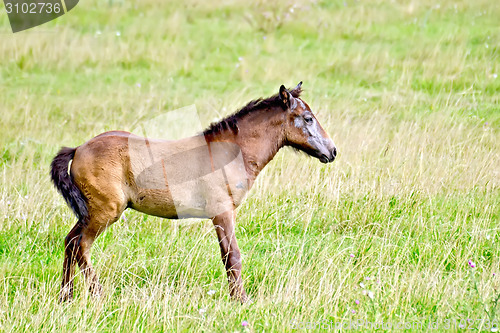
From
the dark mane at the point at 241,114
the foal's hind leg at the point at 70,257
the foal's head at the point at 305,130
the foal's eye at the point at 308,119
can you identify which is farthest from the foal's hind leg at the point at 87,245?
the foal's eye at the point at 308,119

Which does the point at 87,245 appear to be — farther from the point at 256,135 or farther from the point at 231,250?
the point at 256,135

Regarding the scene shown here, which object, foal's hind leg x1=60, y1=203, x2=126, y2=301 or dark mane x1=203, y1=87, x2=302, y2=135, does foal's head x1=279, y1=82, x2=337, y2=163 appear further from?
foal's hind leg x1=60, y1=203, x2=126, y2=301

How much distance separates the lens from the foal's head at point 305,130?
17.4ft

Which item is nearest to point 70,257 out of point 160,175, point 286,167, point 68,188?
point 68,188

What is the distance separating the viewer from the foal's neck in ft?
17.5

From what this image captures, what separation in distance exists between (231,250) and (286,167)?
2.92 metres

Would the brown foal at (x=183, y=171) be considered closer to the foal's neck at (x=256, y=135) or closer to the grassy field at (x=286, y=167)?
the foal's neck at (x=256, y=135)

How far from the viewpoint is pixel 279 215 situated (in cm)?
674

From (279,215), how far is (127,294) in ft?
7.45

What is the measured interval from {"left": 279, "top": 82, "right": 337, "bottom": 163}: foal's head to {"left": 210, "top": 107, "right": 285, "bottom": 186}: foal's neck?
2.6 inches

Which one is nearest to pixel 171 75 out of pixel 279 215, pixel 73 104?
pixel 73 104

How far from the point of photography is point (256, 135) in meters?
5.35

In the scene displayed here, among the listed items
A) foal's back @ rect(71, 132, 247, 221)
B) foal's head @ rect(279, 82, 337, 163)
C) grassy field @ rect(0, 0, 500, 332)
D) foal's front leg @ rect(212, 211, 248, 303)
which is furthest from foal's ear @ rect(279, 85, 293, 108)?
grassy field @ rect(0, 0, 500, 332)

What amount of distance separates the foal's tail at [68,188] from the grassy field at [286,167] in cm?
59
